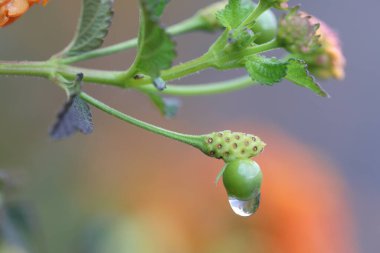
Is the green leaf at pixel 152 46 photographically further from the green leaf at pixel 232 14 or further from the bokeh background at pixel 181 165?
the bokeh background at pixel 181 165

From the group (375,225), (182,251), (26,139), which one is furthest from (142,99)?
(182,251)

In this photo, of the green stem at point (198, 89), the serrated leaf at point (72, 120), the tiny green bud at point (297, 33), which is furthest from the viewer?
the green stem at point (198, 89)

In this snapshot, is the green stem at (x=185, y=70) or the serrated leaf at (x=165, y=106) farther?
the serrated leaf at (x=165, y=106)

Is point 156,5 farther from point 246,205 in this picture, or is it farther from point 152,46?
point 246,205

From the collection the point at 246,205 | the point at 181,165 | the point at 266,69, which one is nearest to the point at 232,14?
the point at 266,69

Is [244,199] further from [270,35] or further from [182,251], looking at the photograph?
[182,251]

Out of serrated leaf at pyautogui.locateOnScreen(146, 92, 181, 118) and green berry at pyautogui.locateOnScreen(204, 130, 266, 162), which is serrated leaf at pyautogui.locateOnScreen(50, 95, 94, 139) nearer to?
green berry at pyautogui.locateOnScreen(204, 130, 266, 162)

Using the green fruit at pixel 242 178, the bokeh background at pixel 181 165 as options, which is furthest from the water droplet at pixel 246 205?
the bokeh background at pixel 181 165

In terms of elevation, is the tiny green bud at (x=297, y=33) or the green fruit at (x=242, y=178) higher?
the tiny green bud at (x=297, y=33)
